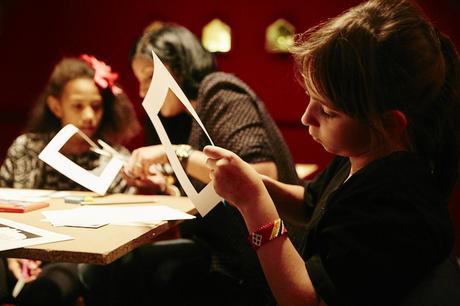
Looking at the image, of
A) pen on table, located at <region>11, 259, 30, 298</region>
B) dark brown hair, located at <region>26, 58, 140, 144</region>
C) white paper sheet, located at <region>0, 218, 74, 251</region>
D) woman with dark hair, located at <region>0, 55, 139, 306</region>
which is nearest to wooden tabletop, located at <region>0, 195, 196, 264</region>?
white paper sheet, located at <region>0, 218, 74, 251</region>

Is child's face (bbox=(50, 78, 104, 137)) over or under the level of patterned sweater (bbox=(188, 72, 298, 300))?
over

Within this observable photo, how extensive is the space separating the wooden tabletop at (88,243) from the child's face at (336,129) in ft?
1.41

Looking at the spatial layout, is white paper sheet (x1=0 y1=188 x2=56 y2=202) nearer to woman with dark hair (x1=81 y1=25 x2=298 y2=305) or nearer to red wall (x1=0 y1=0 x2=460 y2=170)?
woman with dark hair (x1=81 y1=25 x2=298 y2=305)

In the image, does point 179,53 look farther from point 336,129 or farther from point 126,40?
point 126,40

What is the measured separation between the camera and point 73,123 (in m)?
2.19

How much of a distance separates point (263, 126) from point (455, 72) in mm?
786

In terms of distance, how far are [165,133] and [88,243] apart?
292 millimetres

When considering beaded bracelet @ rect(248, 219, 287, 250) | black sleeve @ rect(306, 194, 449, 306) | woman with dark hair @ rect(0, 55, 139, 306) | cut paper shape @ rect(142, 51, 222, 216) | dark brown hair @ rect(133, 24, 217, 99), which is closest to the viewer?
black sleeve @ rect(306, 194, 449, 306)

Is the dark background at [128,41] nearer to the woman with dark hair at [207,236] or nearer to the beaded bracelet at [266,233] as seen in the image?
the woman with dark hair at [207,236]

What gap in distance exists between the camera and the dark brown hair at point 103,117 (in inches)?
90.2

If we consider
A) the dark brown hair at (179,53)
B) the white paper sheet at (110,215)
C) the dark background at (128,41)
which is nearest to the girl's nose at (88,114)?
the dark brown hair at (179,53)

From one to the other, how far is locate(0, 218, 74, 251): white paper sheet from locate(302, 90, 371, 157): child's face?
0.55 metres

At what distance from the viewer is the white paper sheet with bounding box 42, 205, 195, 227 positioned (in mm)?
1166

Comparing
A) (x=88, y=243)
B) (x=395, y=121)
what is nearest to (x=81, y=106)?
(x=88, y=243)
